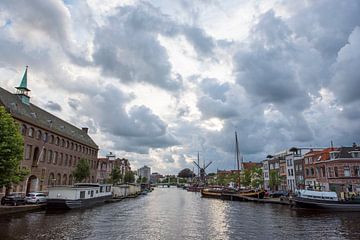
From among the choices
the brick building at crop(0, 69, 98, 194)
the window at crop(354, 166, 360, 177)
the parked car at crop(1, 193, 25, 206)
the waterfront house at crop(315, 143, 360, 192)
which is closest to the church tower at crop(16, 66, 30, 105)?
the brick building at crop(0, 69, 98, 194)

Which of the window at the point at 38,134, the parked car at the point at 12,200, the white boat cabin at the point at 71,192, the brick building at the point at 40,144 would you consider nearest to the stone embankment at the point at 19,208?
the parked car at the point at 12,200

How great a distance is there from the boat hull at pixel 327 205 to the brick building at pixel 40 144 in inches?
2109

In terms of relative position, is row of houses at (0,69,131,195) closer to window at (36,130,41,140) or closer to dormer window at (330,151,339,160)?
window at (36,130,41,140)

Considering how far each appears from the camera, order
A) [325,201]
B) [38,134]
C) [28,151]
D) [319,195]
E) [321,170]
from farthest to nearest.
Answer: [321,170], [38,134], [28,151], [319,195], [325,201]

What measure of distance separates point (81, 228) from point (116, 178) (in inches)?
3080

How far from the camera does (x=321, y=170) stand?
74.1 meters

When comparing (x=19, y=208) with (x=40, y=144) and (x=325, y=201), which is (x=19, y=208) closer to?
(x=40, y=144)

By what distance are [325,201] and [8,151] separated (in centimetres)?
5048

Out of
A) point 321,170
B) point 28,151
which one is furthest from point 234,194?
point 28,151

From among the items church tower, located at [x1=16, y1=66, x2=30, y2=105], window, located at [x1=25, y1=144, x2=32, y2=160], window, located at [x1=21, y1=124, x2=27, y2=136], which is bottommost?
window, located at [x1=25, y1=144, x2=32, y2=160]

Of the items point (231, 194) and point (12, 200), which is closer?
point (12, 200)

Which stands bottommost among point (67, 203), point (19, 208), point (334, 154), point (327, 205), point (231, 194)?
point (19, 208)

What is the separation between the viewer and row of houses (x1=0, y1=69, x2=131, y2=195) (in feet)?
201

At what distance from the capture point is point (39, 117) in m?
72.4
